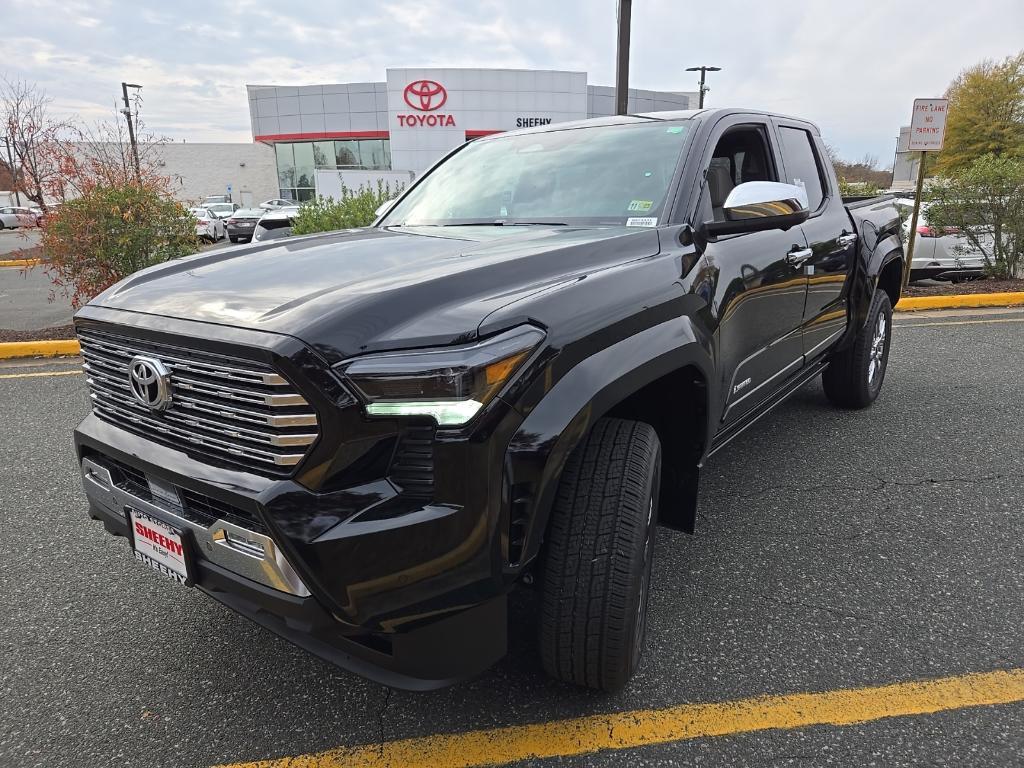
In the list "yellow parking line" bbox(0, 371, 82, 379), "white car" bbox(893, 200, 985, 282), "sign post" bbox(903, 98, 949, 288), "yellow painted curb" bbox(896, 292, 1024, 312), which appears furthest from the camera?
"white car" bbox(893, 200, 985, 282)

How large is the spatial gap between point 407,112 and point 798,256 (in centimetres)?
3260

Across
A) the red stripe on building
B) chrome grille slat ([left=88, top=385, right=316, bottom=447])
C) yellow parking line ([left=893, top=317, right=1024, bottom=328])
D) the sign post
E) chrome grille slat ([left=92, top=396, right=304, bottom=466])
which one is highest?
the red stripe on building

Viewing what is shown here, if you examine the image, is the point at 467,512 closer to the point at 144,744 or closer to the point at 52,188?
the point at 144,744

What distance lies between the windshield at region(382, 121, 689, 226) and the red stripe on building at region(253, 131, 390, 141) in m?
36.8

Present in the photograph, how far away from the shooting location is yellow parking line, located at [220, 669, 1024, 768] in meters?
1.92

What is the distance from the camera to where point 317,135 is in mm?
38719

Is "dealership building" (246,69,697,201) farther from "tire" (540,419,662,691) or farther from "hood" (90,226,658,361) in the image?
"tire" (540,419,662,691)

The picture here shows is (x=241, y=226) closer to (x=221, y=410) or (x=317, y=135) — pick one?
(x=317, y=135)

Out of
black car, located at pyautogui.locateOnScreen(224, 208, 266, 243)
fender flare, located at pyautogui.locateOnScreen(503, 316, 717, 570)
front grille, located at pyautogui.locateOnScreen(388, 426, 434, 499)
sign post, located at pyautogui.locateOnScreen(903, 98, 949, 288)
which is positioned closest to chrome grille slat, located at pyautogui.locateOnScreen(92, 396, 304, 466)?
front grille, located at pyautogui.locateOnScreen(388, 426, 434, 499)

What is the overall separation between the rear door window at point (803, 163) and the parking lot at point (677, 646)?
1482 millimetres

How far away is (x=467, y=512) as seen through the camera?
1547 millimetres

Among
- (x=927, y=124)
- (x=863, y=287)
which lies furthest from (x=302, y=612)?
(x=927, y=124)

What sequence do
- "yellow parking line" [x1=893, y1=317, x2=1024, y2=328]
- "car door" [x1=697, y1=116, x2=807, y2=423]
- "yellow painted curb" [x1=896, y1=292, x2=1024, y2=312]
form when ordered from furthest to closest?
"yellow painted curb" [x1=896, y1=292, x2=1024, y2=312]
"yellow parking line" [x1=893, y1=317, x2=1024, y2=328]
"car door" [x1=697, y1=116, x2=807, y2=423]

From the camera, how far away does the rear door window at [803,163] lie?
3.61 metres
